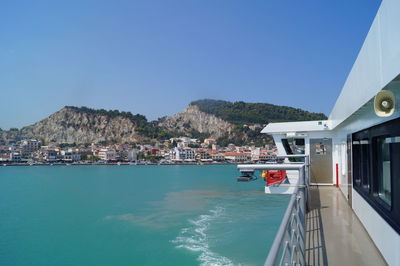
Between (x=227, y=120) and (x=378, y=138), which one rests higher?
(x=227, y=120)

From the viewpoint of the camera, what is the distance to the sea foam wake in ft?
34.0

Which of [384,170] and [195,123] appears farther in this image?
[195,123]

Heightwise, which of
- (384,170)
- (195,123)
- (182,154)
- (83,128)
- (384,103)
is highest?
(195,123)

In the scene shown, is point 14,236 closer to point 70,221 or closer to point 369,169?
point 70,221

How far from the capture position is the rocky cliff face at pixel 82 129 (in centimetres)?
13988

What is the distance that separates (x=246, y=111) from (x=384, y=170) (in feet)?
428

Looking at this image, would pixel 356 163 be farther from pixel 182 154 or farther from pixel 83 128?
pixel 83 128

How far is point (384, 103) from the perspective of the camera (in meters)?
2.27

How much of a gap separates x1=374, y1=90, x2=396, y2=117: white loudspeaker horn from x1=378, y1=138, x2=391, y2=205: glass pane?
4.32ft

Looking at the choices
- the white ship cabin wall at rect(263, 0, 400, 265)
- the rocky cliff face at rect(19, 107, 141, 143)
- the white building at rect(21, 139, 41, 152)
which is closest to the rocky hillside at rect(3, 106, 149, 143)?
the rocky cliff face at rect(19, 107, 141, 143)

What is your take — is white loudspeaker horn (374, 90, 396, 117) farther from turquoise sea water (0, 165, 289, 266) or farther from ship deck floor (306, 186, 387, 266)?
turquoise sea water (0, 165, 289, 266)

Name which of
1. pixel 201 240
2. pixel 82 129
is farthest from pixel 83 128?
pixel 201 240

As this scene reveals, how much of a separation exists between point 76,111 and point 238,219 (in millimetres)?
145832

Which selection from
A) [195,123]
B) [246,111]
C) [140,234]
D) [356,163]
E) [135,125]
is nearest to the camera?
[356,163]
